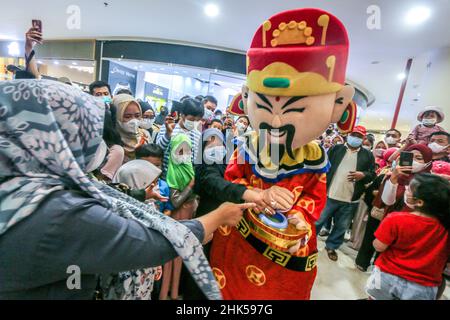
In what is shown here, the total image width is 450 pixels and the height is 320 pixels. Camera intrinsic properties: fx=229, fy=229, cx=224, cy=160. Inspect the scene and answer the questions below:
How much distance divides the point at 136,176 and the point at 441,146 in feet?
9.11

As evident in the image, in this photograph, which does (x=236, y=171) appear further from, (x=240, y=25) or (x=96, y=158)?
(x=240, y=25)

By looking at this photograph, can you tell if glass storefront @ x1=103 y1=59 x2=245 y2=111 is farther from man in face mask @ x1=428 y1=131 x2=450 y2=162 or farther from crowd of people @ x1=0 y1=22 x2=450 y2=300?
crowd of people @ x1=0 y1=22 x2=450 y2=300

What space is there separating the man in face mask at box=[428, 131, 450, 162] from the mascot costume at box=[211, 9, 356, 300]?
1.97 m

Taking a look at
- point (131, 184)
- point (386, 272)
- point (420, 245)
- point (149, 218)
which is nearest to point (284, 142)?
point (149, 218)

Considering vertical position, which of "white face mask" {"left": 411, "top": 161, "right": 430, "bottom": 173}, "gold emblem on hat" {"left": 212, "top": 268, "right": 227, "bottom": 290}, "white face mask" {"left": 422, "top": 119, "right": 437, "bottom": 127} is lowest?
"gold emblem on hat" {"left": 212, "top": 268, "right": 227, "bottom": 290}

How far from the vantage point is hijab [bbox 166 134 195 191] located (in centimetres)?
151

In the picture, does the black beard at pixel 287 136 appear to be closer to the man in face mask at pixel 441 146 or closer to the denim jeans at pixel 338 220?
→ the denim jeans at pixel 338 220

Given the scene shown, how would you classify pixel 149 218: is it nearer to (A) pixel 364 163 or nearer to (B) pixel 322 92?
(B) pixel 322 92

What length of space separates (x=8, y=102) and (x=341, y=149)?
273cm

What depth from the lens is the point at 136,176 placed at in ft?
3.93

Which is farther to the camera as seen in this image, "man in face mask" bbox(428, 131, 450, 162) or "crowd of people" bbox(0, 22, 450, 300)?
"man in face mask" bbox(428, 131, 450, 162)

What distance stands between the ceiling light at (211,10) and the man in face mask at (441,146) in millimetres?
3642

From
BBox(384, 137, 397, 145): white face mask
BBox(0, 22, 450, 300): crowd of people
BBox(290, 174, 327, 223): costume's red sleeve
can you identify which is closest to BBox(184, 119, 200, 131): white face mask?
BBox(0, 22, 450, 300): crowd of people

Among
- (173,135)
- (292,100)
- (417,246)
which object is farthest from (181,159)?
(417,246)
